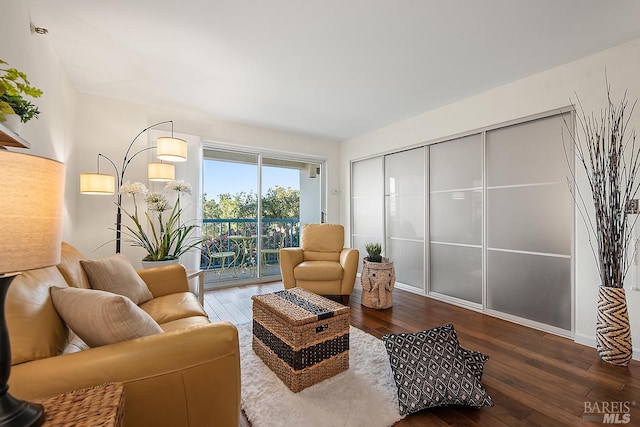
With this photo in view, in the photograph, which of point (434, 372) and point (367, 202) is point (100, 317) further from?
point (367, 202)

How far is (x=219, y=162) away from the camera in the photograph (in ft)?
14.4

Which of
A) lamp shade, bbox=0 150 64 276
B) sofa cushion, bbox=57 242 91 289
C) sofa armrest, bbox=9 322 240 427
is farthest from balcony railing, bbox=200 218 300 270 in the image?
lamp shade, bbox=0 150 64 276

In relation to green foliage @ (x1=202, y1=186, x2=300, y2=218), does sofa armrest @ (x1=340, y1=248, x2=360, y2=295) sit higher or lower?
lower

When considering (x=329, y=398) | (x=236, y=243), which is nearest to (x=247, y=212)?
(x=236, y=243)

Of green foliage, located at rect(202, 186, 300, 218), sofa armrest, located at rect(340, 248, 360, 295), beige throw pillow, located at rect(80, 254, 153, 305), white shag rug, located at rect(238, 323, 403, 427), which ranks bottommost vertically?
white shag rug, located at rect(238, 323, 403, 427)

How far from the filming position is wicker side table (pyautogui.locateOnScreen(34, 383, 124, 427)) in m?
0.78

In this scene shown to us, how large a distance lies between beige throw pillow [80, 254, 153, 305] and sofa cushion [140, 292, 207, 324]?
0.31ft

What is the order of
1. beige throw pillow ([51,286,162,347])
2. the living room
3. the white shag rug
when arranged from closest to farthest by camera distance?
1. beige throw pillow ([51,286,162,347])
2. the white shag rug
3. the living room

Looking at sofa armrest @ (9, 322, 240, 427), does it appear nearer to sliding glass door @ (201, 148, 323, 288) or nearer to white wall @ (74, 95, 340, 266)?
white wall @ (74, 95, 340, 266)

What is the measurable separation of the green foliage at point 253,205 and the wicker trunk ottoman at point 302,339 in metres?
2.69

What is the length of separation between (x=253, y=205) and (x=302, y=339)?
324 cm

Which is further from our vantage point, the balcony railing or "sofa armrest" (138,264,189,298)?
the balcony railing

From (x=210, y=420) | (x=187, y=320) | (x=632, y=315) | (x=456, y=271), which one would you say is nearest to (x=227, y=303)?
A: (x=187, y=320)

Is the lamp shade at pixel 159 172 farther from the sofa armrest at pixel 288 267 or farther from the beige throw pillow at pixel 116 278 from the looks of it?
the sofa armrest at pixel 288 267
